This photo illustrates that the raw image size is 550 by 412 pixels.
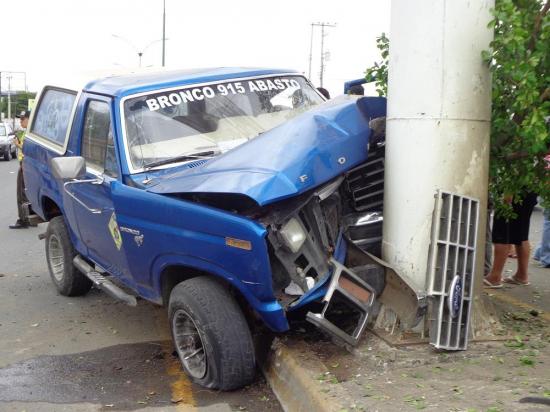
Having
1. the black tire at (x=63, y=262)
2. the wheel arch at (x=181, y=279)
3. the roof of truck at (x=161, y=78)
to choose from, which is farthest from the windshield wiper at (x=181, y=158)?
the black tire at (x=63, y=262)

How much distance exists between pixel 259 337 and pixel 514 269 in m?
4.26

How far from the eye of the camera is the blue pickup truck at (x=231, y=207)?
13.3 ft

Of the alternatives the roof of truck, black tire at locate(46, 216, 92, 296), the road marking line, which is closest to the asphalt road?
black tire at locate(46, 216, 92, 296)

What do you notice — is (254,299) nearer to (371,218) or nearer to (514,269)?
(371,218)

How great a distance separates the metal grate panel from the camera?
4250mm

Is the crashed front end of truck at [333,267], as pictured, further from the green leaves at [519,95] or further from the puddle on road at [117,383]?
the green leaves at [519,95]

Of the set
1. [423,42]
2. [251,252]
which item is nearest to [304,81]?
[423,42]

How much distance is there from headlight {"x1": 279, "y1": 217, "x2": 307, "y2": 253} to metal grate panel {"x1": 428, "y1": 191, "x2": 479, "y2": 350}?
861mm

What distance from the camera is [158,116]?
5.27 m

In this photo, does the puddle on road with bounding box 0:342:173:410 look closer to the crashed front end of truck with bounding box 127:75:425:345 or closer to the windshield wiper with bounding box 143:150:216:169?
the crashed front end of truck with bounding box 127:75:425:345

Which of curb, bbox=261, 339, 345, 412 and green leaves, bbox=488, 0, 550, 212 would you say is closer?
curb, bbox=261, 339, 345, 412

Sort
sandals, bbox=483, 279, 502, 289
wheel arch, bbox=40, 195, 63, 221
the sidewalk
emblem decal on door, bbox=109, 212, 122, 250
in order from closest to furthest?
the sidewalk → emblem decal on door, bbox=109, 212, 122, 250 → sandals, bbox=483, 279, 502, 289 → wheel arch, bbox=40, 195, 63, 221

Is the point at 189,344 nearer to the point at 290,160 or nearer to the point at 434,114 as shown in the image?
the point at 290,160

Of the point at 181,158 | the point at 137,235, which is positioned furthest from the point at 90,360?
the point at 181,158
